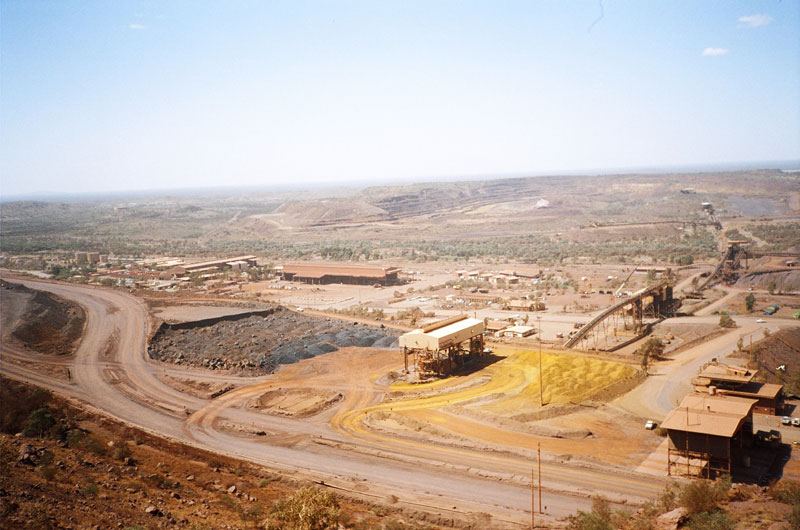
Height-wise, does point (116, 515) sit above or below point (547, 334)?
above

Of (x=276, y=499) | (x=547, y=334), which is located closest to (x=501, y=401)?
(x=276, y=499)

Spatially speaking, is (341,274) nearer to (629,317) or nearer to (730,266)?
(629,317)

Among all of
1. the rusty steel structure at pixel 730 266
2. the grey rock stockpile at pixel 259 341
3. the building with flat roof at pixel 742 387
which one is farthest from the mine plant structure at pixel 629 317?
the grey rock stockpile at pixel 259 341

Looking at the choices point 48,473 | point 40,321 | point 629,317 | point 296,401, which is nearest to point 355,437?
point 296,401

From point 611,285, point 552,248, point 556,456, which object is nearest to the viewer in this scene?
point 556,456

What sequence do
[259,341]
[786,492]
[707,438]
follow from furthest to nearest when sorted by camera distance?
[259,341] → [707,438] → [786,492]

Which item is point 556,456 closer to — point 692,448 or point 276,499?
point 692,448
